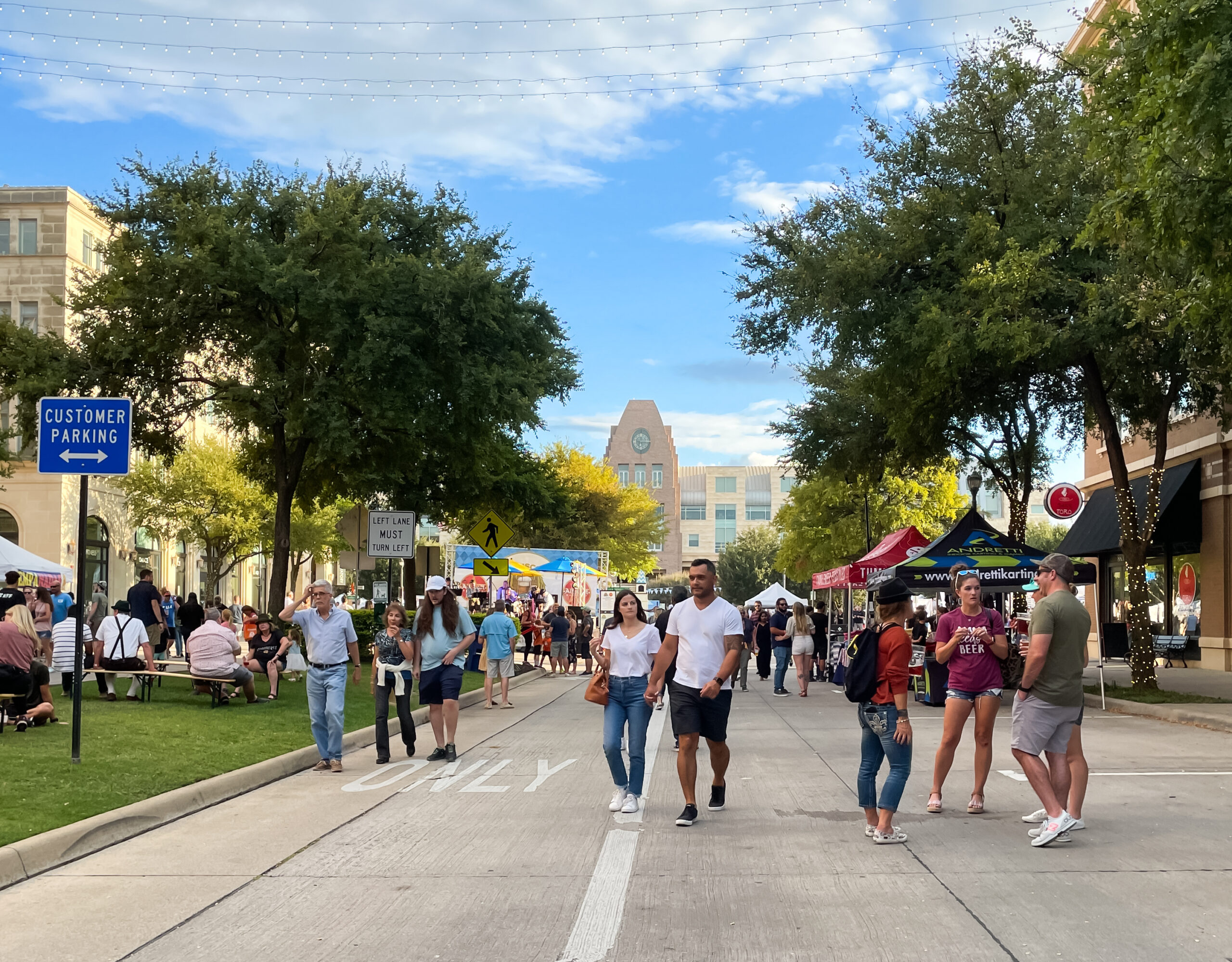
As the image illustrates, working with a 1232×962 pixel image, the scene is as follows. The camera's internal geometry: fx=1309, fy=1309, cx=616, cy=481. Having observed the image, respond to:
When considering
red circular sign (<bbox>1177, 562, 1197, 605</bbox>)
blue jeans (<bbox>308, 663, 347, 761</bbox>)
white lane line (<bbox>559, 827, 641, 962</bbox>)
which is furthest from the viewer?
red circular sign (<bbox>1177, 562, 1197, 605</bbox>)

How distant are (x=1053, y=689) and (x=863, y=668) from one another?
1.25m

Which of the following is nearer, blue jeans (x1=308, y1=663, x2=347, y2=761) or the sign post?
the sign post

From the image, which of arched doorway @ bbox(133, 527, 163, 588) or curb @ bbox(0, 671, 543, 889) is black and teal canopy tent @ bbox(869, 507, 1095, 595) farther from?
arched doorway @ bbox(133, 527, 163, 588)

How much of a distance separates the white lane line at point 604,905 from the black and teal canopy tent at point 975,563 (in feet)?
47.2

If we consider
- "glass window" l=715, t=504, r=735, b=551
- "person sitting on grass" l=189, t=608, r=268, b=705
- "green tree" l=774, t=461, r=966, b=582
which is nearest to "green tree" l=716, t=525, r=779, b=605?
"glass window" l=715, t=504, r=735, b=551

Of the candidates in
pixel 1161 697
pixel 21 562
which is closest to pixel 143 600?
pixel 21 562

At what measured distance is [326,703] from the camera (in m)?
12.6

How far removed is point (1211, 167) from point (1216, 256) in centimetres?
156

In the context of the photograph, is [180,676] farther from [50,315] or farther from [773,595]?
[50,315]

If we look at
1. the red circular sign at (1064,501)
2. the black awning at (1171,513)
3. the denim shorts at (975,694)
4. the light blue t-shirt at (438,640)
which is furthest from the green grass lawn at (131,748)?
the black awning at (1171,513)

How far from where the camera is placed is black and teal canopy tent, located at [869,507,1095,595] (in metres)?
22.9

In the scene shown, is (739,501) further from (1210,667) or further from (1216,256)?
(1216,256)

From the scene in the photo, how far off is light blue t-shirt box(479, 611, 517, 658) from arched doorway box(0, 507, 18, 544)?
31.2 metres

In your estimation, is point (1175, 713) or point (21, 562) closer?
point (1175, 713)
